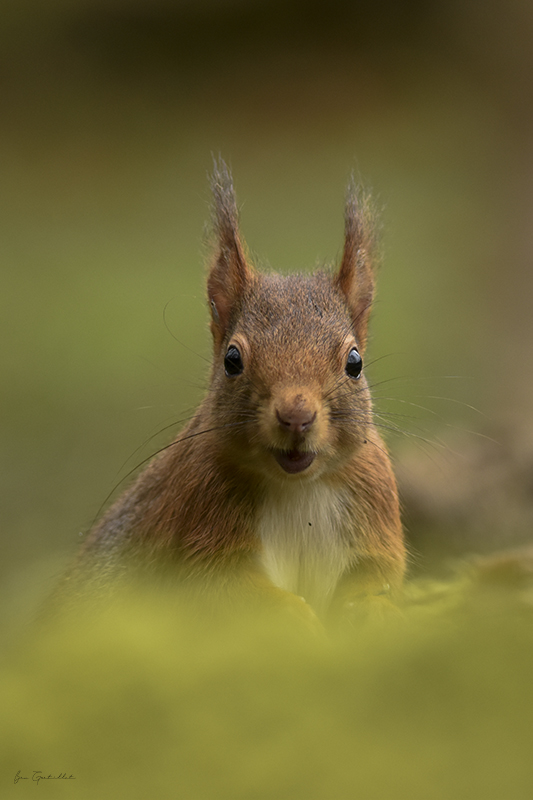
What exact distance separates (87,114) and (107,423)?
5.09 ft

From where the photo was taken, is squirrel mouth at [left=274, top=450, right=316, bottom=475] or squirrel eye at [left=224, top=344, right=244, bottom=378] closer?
squirrel mouth at [left=274, top=450, right=316, bottom=475]

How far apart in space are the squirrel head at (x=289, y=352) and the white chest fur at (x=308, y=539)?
4.1 inches

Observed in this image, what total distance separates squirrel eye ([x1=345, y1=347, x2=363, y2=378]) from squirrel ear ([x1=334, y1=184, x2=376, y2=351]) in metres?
0.16

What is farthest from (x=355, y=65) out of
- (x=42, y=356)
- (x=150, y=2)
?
(x=42, y=356)

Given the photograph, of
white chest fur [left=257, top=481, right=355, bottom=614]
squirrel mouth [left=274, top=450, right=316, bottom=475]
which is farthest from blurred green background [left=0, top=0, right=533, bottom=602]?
squirrel mouth [left=274, top=450, right=316, bottom=475]

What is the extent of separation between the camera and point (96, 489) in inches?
126

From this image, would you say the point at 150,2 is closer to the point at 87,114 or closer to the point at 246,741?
the point at 87,114

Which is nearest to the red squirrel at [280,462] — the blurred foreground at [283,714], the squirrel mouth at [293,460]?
the squirrel mouth at [293,460]

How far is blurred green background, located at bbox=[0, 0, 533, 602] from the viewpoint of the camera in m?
3.55

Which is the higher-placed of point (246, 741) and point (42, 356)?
point (42, 356)

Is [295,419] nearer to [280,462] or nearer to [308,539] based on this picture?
[280,462]

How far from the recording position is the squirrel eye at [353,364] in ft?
4.52

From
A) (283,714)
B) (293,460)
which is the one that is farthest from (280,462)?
(283,714)

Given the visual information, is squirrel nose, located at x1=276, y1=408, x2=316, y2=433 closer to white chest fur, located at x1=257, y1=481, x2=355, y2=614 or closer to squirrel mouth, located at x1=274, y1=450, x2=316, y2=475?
squirrel mouth, located at x1=274, y1=450, x2=316, y2=475
